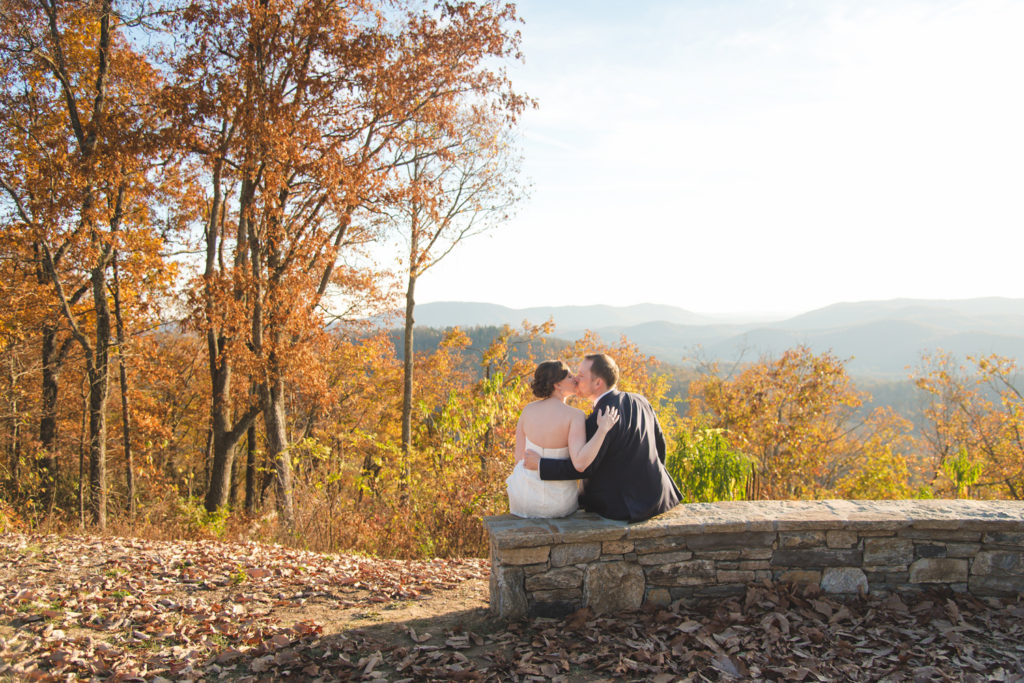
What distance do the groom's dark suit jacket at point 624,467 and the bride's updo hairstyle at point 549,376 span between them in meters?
0.30

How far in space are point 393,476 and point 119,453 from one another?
13252 mm

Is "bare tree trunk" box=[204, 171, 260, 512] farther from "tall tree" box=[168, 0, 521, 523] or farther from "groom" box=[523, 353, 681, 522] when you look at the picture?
"groom" box=[523, 353, 681, 522]

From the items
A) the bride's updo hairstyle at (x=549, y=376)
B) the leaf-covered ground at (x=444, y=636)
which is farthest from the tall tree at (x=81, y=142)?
the bride's updo hairstyle at (x=549, y=376)

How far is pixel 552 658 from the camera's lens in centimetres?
327

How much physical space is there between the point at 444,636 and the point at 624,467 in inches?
59.5

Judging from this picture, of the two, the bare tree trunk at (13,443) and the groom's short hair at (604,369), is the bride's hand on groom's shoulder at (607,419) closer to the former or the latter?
the groom's short hair at (604,369)

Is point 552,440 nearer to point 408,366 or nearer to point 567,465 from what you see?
point 567,465

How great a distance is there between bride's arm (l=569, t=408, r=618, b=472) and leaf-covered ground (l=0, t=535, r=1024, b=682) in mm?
911

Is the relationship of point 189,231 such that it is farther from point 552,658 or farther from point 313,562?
point 552,658

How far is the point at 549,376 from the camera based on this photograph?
3955 mm

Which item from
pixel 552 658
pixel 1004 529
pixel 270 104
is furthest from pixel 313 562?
pixel 270 104

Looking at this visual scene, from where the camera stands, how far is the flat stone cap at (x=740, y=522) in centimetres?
372

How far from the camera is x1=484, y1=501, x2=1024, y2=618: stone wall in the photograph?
3.77 meters

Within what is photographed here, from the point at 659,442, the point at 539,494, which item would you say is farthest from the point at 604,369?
the point at 539,494
